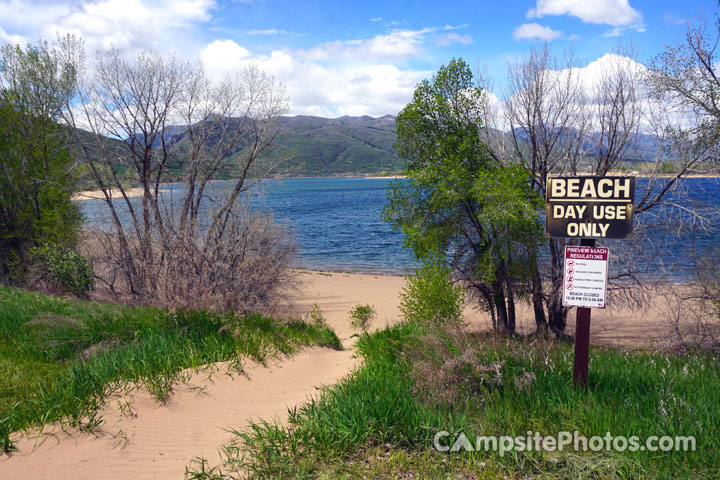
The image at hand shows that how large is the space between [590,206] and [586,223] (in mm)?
207

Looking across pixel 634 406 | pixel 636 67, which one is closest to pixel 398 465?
pixel 634 406

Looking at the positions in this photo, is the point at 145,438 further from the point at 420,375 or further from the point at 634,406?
the point at 634,406

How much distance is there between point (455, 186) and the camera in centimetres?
1259

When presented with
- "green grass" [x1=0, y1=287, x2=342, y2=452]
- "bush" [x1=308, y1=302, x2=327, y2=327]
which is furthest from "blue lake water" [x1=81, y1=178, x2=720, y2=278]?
"green grass" [x1=0, y1=287, x2=342, y2=452]

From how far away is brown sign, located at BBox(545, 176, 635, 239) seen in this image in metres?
5.45

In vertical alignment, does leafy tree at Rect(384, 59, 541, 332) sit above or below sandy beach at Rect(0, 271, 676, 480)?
above

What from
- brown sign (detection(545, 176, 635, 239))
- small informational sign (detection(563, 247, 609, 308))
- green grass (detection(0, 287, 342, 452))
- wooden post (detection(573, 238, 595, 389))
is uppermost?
brown sign (detection(545, 176, 635, 239))

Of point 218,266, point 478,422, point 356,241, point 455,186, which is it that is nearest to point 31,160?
point 218,266

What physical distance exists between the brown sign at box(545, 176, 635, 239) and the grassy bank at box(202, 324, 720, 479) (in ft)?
5.80

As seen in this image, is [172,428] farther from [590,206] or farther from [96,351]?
[590,206]

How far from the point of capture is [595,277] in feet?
17.9

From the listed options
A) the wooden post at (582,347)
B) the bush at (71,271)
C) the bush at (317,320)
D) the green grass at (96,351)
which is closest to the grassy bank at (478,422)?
the wooden post at (582,347)

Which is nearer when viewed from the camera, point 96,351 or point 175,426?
point 175,426

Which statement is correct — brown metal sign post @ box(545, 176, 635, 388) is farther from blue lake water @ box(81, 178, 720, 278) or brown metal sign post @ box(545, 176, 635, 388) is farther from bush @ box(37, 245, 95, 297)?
bush @ box(37, 245, 95, 297)
